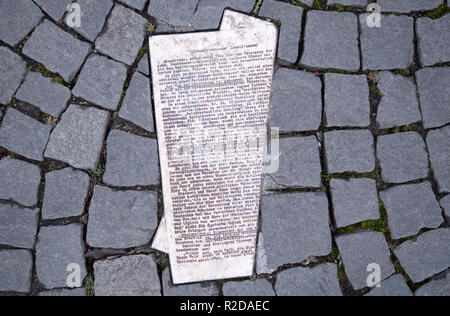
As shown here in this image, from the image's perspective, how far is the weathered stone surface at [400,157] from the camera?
2973 mm

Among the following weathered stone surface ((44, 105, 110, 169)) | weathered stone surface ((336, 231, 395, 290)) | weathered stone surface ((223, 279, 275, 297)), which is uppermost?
weathered stone surface ((44, 105, 110, 169))

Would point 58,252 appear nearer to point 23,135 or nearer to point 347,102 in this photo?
point 23,135

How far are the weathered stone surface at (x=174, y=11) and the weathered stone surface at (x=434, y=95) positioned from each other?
1799 mm

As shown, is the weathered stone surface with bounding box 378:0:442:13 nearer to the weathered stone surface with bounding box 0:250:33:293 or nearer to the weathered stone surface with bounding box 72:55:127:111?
the weathered stone surface with bounding box 72:55:127:111

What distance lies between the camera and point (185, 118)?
296cm

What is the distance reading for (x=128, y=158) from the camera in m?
2.95

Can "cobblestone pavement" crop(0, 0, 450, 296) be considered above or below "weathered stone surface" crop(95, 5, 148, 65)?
below

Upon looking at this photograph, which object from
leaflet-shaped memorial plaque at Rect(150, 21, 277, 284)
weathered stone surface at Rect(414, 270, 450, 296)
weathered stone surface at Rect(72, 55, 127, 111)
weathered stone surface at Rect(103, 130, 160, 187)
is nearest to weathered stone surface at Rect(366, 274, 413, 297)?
weathered stone surface at Rect(414, 270, 450, 296)

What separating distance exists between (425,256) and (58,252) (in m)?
2.75

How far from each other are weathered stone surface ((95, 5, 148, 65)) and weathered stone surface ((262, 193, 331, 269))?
1.50 metres

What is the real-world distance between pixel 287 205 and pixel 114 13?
6.42ft

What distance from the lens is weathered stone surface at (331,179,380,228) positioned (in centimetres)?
295

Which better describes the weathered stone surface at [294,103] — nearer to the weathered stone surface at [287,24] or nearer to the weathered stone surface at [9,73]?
the weathered stone surface at [287,24]

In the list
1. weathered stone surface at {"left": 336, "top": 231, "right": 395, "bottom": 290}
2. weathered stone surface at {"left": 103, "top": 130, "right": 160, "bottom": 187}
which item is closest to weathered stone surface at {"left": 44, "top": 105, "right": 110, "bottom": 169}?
weathered stone surface at {"left": 103, "top": 130, "right": 160, "bottom": 187}
